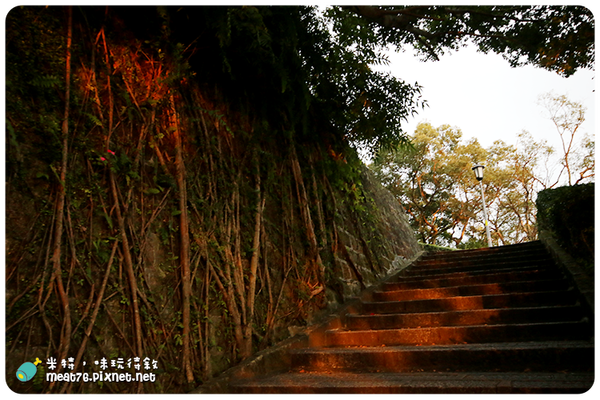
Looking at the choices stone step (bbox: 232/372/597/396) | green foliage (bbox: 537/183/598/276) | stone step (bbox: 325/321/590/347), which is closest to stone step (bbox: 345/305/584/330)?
stone step (bbox: 325/321/590/347)

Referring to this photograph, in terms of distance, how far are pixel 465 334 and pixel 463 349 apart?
42 cm

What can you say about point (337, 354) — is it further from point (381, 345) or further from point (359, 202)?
point (359, 202)

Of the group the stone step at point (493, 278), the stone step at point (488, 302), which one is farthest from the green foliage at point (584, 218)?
the stone step at point (493, 278)

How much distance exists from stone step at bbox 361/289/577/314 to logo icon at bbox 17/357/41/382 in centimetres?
354

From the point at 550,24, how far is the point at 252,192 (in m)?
3.72

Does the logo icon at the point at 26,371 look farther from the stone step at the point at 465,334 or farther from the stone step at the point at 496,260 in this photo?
the stone step at the point at 496,260

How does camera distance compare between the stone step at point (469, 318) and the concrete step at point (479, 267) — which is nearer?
the stone step at point (469, 318)

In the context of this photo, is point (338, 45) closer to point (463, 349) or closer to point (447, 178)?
point (463, 349)

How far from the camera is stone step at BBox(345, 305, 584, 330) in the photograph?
3047 mm

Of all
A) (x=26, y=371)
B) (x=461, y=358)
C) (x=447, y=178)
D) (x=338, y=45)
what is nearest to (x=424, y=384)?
(x=461, y=358)

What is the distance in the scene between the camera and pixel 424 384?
2.20 meters

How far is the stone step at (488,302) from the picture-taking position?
11.2 feet

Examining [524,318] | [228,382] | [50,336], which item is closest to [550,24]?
[524,318]

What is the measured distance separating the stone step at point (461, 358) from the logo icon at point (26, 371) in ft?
6.55
